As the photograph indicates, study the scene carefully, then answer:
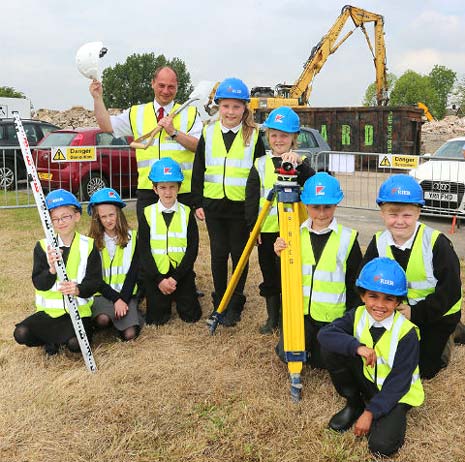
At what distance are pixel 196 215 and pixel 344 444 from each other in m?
2.25

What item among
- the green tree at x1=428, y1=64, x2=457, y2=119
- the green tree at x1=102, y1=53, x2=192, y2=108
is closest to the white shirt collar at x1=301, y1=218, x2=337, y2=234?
the green tree at x1=102, y1=53, x2=192, y2=108

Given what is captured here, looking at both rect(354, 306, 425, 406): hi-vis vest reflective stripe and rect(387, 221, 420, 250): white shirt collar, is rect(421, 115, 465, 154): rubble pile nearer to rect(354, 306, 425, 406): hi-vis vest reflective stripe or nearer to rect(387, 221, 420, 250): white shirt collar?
rect(387, 221, 420, 250): white shirt collar

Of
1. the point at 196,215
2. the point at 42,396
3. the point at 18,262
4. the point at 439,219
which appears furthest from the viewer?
the point at 439,219

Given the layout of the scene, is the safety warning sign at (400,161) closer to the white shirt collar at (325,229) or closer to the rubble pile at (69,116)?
the white shirt collar at (325,229)

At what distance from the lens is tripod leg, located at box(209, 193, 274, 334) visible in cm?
371

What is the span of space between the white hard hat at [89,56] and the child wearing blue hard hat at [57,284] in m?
1.00

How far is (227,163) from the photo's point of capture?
425cm

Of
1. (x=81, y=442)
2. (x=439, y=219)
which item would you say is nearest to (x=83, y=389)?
(x=81, y=442)

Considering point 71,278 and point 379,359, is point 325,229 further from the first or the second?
point 71,278

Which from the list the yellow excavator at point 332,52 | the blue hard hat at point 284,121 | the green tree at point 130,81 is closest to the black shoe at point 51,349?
the blue hard hat at point 284,121

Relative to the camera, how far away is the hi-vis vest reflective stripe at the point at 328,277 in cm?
354

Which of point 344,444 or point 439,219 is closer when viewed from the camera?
point 344,444

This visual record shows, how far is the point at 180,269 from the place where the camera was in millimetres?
4531

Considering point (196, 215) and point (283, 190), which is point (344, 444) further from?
point (196, 215)
